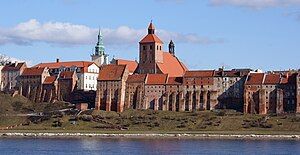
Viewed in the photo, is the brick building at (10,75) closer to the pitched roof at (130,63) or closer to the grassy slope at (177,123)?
the pitched roof at (130,63)

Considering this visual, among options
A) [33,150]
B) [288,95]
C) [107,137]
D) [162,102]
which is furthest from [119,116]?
[33,150]

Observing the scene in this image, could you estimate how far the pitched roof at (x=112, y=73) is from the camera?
5891 inches

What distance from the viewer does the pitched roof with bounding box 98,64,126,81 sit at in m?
150

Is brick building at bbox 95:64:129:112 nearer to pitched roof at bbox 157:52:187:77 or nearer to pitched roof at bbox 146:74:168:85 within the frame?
pitched roof at bbox 146:74:168:85

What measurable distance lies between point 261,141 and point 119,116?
120ft

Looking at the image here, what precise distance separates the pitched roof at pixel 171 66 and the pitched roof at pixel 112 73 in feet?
35.6

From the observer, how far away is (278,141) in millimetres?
109250

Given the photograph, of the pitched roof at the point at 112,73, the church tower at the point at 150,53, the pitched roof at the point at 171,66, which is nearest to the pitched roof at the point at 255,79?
the pitched roof at the point at 171,66

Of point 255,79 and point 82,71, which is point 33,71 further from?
point 255,79

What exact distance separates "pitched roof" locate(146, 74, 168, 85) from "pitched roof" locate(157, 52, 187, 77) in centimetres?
753

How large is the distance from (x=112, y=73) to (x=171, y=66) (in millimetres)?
17846

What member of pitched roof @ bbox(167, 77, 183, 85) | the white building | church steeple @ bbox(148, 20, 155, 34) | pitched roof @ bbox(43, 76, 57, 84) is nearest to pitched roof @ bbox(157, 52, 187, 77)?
church steeple @ bbox(148, 20, 155, 34)

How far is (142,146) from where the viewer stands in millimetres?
98562

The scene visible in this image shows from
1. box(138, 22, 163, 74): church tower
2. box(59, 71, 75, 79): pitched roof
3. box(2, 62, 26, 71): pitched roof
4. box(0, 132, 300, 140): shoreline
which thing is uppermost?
box(138, 22, 163, 74): church tower
